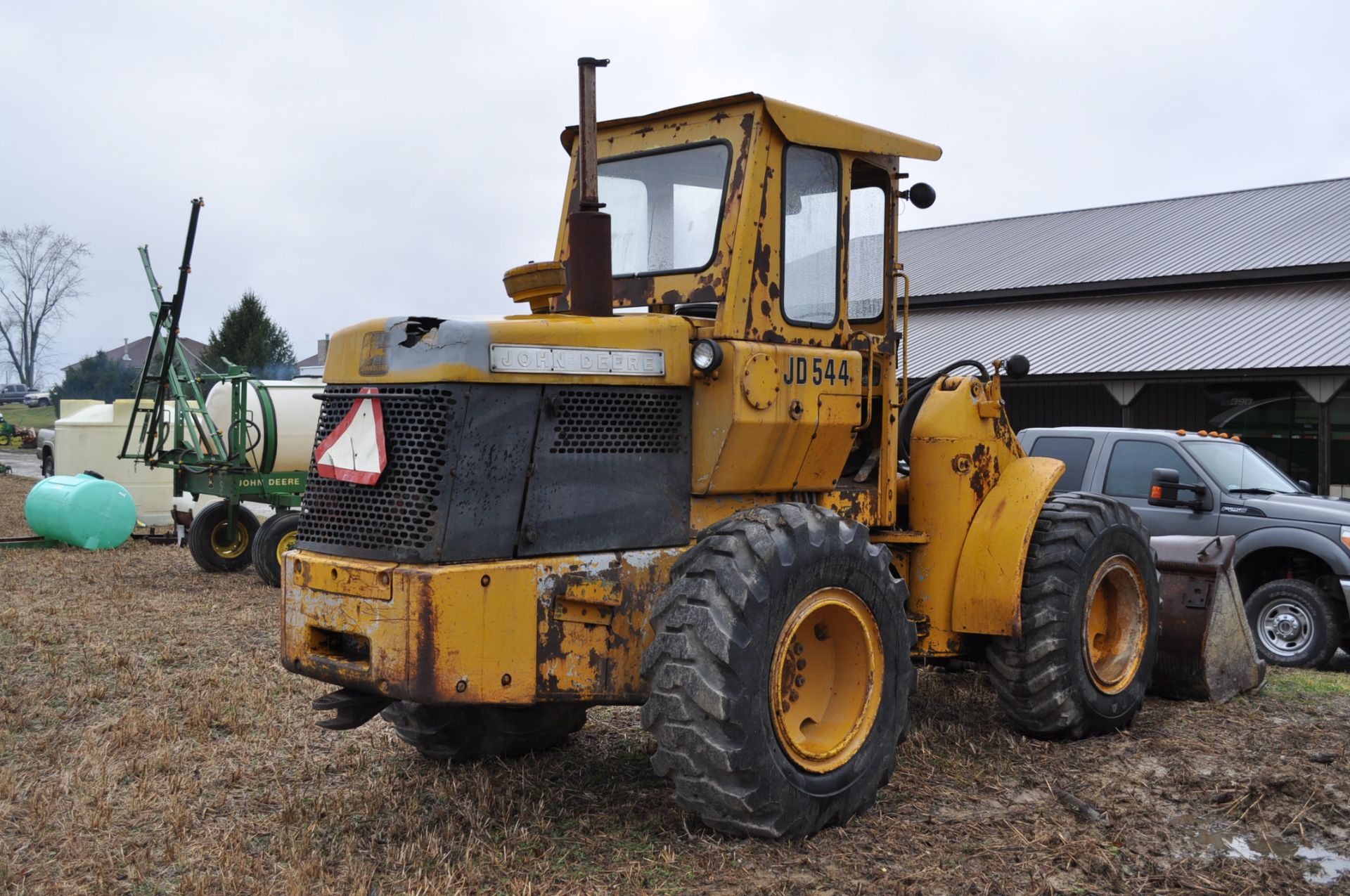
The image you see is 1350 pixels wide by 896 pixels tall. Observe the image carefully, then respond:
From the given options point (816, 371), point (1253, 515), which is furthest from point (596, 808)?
point (1253, 515)

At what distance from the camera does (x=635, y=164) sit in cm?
553

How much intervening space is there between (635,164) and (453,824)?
10.0 feet

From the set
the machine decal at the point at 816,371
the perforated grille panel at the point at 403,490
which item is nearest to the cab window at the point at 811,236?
the machine decal at the point at 816,371

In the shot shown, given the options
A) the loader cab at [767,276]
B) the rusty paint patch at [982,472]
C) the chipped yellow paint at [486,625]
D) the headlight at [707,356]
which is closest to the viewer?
the chipped yellow paint at [486,625]

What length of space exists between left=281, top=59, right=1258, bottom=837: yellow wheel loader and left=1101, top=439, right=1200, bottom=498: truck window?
163 inches

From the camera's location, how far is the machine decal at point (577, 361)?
4.27 meters

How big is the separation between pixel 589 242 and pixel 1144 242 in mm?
22522

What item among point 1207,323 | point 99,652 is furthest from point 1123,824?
point 1207,323

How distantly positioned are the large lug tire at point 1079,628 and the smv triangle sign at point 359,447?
10.7ft

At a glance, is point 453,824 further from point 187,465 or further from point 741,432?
point 187,465

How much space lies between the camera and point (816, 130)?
205 inches

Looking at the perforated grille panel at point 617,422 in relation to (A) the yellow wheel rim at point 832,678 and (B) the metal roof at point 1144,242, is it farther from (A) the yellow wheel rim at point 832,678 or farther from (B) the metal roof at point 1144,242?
(B) the metal roof at point 1144,242

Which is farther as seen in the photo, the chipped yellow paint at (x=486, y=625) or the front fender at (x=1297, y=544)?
the front fender at (x=1297, y=544)

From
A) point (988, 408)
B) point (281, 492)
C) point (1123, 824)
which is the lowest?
point (1123, 824)
